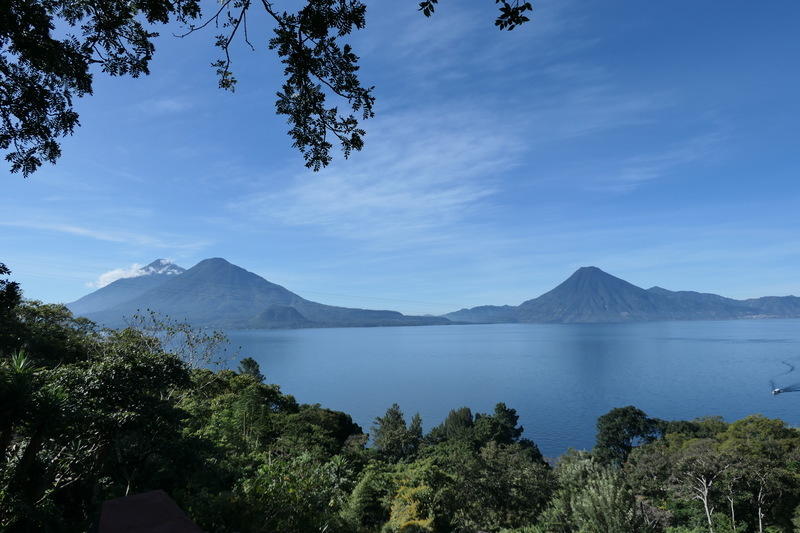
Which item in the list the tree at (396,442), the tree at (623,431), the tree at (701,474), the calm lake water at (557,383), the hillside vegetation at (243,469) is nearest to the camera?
the hillside vegetation at (243,469)

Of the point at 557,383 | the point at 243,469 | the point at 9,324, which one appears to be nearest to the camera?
the point at 243,469

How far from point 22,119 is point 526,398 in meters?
81.7

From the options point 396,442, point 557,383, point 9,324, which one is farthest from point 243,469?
point 557,383

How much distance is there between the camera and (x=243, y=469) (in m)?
11.5

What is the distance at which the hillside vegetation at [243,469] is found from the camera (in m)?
8.39

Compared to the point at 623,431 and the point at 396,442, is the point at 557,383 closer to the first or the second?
the point at 623,431

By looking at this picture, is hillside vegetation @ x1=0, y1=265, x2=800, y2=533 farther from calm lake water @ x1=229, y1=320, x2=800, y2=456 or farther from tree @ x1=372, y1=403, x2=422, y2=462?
calm lake water @ x1=229, y1=320, x2=800, y2=456

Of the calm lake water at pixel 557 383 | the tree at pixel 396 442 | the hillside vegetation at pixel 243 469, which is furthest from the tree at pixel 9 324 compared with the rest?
the calm lake water at pixel 557 383

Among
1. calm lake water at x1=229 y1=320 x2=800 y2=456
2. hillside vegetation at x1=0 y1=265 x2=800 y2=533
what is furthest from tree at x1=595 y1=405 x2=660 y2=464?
hillside vegetation at x1=0 y1=265 x2=800 y2=533

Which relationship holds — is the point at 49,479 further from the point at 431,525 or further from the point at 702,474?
the point at 702,474

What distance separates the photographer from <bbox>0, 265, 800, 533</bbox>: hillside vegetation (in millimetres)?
8391

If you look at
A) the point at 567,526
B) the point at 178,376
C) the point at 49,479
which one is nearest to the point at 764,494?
the point at 567,526

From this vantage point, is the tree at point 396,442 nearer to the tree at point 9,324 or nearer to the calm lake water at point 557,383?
the calm lake water at point 557,383

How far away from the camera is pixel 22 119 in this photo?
4.73m
